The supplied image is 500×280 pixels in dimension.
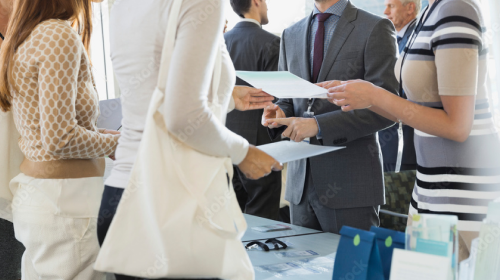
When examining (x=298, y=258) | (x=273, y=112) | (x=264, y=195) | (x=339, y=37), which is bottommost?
(x=264, y=195)

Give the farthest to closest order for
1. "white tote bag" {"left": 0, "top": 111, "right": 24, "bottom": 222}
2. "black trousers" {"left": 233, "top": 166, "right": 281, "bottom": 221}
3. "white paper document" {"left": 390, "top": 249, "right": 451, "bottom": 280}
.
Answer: "black trousers" {"left": 233, "top": 166, "right": 281, "bottom": 221} → "white tote bag" {"left": 0, "top": 111, "right": 24, "bottom": 222} → "white paper document" {"left": 390, "top": 249, "right": 451, "bottom": 280}

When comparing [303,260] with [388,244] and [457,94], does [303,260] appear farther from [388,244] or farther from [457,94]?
[457,94]

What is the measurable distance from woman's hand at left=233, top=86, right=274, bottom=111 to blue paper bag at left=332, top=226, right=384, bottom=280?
58 centimetres

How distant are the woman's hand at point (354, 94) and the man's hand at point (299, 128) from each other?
388mm

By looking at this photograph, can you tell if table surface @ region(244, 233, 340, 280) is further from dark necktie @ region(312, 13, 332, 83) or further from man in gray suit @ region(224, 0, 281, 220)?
man in gray suit @ region(224, 0, 281, 220)

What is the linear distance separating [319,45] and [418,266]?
50.4 inches

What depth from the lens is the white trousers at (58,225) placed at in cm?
145

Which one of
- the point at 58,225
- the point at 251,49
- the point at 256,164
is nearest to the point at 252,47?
the point at 251,49

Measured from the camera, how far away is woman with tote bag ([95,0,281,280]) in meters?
0.88

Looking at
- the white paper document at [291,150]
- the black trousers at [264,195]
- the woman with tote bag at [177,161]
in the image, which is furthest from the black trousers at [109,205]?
the black trousers at [264,195]

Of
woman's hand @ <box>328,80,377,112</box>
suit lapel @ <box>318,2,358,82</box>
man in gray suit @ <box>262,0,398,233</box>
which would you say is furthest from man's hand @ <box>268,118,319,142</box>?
woman's hand @ <box>328,80,377,112</box>

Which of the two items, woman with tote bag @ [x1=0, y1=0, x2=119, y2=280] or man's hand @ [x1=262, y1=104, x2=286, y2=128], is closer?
woman with tote bag @ [x1=0, y1=0, x2=119, y2=280]

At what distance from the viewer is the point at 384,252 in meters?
1.01

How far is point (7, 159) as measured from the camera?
67.3 inches
